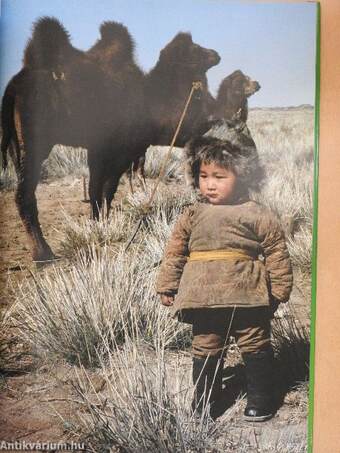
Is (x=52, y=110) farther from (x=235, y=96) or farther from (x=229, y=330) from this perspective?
(x=229, y=330)

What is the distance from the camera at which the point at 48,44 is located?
7.79 ft

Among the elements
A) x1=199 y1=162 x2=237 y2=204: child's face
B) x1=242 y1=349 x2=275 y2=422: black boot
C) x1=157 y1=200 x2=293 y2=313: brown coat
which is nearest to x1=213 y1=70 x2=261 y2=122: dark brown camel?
x1=199 y1=162 x2=237 y2=204: child's face

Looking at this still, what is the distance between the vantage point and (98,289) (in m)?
2.34

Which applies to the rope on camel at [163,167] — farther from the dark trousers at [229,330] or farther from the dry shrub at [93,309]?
the dark trousers at [229,330]

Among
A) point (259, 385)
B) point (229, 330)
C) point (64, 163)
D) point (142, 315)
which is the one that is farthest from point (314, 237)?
point (64, 163)

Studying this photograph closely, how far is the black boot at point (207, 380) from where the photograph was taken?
224 centimetres

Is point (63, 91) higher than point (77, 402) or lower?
higher

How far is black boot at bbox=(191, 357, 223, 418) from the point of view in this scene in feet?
7.36

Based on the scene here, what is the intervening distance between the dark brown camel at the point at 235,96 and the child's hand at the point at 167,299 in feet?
2.53

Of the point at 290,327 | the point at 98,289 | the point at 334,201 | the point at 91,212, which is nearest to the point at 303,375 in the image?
the point at 290,327

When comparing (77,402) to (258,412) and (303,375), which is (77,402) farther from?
(303,375)

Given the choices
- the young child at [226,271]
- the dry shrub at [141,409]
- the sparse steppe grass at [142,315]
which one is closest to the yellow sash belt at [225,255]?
the young child at [226,271]

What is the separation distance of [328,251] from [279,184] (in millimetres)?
339

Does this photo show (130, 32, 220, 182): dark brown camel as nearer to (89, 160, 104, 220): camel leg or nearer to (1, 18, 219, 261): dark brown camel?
(1, 18, 219, 261): dark brown camel
